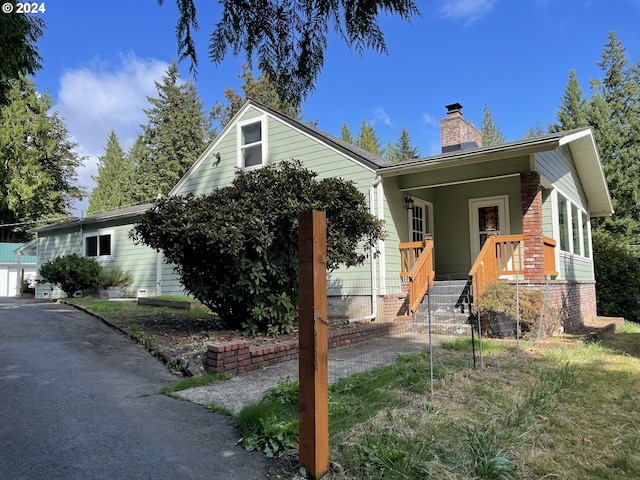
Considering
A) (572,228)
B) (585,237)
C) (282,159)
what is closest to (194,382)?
(282,159)

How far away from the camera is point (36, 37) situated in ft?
17.6

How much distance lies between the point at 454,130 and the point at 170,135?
1039 inches

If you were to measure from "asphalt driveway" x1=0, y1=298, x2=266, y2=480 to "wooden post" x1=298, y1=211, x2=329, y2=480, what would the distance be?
0.42 meters

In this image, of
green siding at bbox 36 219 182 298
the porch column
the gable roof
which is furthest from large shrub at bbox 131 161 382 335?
green siding at bbox 36 219 182 298

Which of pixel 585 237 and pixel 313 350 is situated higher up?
pixel 585 237

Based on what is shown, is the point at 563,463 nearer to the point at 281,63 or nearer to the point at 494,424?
the point at 494,424

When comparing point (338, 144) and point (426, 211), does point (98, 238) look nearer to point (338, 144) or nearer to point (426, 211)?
point (338, 144)

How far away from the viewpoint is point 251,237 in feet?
21.2

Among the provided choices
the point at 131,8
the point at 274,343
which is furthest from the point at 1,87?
the point at 274,343

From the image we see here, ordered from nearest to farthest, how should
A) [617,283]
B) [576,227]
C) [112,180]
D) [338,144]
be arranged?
[338,144]
[576,227]
[617,283]
[112,180]

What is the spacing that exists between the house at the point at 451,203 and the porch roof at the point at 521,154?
26mm

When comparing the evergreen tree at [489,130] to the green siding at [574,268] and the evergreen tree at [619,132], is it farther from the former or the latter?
the green siding at [574,268]

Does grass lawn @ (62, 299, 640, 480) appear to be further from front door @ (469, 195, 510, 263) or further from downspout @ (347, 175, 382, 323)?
front door @ (469, 195, 510, 263)

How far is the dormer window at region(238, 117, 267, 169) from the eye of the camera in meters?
12.7
